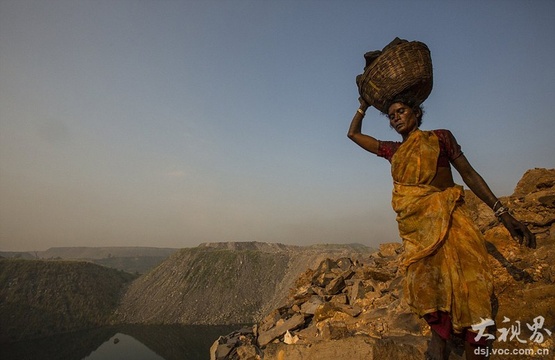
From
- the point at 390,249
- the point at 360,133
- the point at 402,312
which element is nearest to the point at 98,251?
the point at 390,249

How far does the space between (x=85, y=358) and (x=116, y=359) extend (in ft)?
13.0

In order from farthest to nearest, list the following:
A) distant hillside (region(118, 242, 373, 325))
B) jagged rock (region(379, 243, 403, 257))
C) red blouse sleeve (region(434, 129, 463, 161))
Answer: distant hillside (region(118, 242, 373, 325)) < jagged rock (region(379, 243, 403, 257)) < red blouse sleeve (region(434, 129, 463, 161))

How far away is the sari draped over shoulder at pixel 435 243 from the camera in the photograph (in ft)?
5.89

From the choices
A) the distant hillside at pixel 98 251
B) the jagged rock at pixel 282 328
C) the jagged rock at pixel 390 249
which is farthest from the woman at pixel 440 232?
the distant hillside at pixel 98 251

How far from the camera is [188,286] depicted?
51.7m

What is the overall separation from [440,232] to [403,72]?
1.17 metres

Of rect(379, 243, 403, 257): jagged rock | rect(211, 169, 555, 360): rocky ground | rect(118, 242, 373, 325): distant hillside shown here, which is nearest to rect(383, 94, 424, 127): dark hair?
rect(211, 169, 555, 360): rocky ground

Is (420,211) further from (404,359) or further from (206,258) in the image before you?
(206,258)

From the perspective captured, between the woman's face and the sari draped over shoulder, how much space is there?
0.10m

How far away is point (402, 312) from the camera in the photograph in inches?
130

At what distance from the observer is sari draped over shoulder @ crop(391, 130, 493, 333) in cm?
179

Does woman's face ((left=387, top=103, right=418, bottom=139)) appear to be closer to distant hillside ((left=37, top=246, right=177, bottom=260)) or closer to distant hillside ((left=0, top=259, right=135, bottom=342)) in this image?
distant hillside ((left=0, top=259, right=135, bottom=342))

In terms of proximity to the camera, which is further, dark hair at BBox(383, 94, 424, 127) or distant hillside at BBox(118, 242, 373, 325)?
distant hillside at BBox(118, 242, 373, 325)

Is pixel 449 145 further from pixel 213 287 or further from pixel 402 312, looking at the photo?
pixel 213 287
